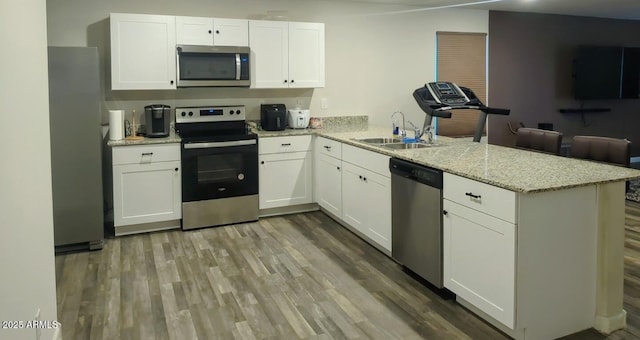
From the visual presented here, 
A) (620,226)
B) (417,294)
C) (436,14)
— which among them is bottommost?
(417,294)

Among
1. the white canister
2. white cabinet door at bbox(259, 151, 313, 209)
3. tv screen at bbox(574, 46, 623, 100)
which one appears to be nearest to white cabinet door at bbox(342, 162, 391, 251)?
white cabinet door at bbox(259, 151, 313, 209)

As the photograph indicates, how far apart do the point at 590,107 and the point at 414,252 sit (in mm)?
5410

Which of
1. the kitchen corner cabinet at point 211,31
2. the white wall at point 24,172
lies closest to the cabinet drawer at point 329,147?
the kitchen corner cabinet at point 211,31

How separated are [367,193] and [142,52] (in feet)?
7.69

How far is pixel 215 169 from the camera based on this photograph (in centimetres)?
457

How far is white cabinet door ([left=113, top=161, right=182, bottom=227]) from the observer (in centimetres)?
426

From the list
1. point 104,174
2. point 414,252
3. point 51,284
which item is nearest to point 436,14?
point 414,252

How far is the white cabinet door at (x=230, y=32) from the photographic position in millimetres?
4648

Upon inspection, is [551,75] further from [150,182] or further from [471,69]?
[150,182]

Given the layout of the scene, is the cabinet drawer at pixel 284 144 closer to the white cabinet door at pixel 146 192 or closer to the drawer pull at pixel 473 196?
the white cabinet door at pixel 146 192

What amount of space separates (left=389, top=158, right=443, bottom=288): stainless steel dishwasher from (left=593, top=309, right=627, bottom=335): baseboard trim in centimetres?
85

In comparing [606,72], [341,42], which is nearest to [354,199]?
[341,42]

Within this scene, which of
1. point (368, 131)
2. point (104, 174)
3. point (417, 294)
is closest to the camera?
point (417, 294)

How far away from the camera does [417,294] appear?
3109mm
